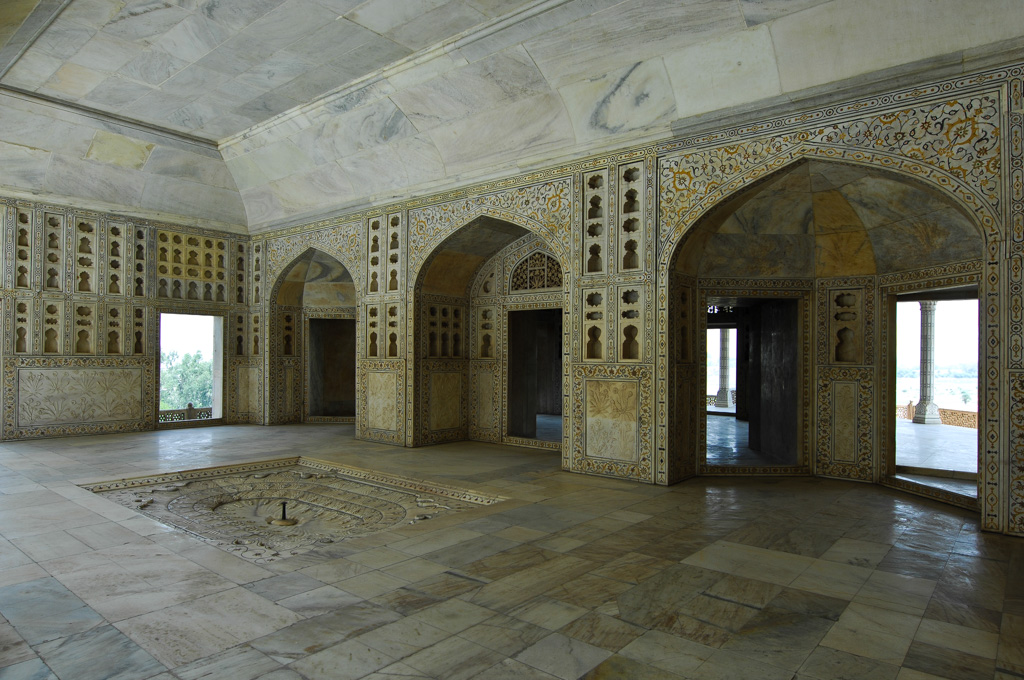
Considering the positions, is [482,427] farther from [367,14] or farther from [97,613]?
[97,613]

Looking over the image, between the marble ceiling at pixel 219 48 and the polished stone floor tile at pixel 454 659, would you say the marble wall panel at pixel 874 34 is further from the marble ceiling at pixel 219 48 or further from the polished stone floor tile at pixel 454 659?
the polished stone floor tile at pixel 454 659

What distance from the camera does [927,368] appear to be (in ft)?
40.2

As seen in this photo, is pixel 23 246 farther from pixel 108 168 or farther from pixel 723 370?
pixel 723 370

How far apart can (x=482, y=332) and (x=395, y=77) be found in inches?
150

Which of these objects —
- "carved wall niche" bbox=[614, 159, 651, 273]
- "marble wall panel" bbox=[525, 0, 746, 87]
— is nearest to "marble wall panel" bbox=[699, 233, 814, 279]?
"carved wall niche" bbox=[614, 159, 651, 273]

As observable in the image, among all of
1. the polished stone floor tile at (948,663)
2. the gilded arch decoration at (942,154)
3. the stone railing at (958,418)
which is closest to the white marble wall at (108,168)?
the gilded arch decoration at (942,154)

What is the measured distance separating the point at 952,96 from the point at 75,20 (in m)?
7.80

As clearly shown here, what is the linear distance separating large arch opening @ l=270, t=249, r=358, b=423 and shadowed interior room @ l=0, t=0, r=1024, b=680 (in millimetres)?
91

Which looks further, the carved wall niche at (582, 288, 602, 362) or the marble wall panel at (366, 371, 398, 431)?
the marble wall panel at (366, 371, 398, 431)

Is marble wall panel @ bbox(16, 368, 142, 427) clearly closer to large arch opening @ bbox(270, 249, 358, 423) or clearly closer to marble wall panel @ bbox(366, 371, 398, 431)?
large arch opening @ bbox(270, 249, 358, 423)

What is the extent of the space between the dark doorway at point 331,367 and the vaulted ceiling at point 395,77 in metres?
3.05

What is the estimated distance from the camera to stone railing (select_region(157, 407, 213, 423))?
444 inches

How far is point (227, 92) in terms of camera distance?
793cm

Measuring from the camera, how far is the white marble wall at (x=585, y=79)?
16.2ft
